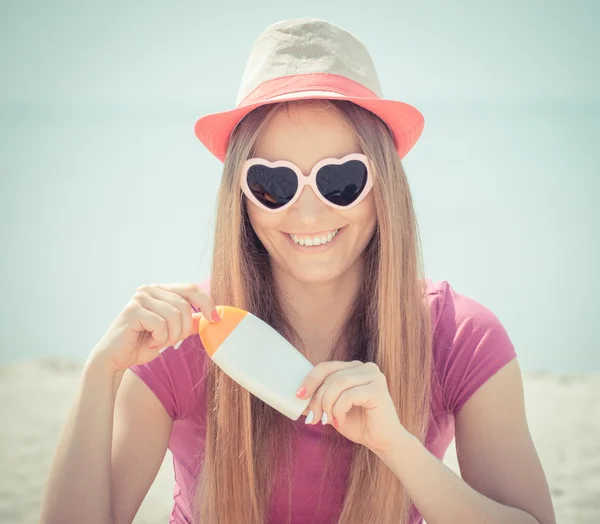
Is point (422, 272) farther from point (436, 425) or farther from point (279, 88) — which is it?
point (279, 88)

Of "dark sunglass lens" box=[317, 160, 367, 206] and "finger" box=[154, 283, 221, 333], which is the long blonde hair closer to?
"dark sunglass lens" box=[317, 160, 367, 206]

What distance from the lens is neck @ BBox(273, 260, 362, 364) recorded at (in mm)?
2635

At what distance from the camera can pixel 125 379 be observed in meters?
2.36

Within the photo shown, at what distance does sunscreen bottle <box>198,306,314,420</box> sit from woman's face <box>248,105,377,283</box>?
415mm

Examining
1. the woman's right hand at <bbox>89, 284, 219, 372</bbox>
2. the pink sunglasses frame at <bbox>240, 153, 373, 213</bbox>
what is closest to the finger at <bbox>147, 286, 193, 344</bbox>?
the woman's right hand at <bbox>89, 284, 219, 372</bbox>

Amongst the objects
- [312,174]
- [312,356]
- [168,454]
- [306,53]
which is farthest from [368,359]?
[168,454]

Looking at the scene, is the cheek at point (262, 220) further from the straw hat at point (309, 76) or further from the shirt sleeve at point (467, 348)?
the shirt sleeve at point (467, 348)

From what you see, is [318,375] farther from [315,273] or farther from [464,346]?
[464,346]

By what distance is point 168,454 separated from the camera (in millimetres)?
6242

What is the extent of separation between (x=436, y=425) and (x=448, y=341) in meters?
0.34

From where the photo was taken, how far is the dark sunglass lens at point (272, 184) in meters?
2.24

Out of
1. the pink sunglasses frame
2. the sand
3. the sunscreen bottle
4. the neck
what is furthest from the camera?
the sand

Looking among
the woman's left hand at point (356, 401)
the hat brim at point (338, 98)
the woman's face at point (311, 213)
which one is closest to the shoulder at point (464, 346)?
the woman's face at point (311, 213)

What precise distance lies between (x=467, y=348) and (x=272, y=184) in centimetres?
95
